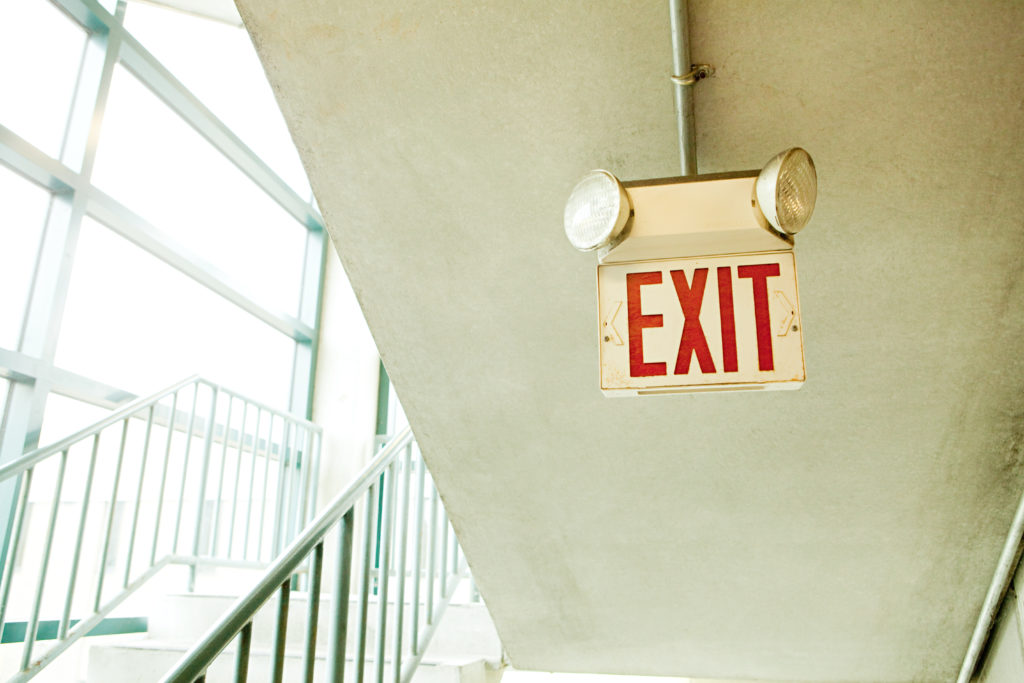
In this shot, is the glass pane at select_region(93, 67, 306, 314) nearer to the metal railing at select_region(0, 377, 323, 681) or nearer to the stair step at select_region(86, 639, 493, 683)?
the metal railing at select_region(0, 377, 323, 681)

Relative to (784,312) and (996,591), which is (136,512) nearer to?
(784,312)

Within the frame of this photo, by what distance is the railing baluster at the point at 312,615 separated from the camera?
1.56 meters

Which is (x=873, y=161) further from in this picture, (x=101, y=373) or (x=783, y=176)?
(x=101, y=373)

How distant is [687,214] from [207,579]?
13.7ft

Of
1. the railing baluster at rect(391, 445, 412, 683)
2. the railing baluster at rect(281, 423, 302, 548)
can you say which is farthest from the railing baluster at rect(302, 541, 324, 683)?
the railing baluster at rect(281, 423, 302, 548)

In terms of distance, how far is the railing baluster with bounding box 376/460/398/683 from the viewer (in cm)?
191

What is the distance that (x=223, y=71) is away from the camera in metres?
4.70

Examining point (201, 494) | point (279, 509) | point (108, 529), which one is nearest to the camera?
point (108, 529)

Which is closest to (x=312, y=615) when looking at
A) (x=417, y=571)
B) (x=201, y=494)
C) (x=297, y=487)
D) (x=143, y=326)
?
(x=417, y=571)

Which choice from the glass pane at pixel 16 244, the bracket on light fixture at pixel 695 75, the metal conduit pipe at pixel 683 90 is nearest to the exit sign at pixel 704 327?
the metal conduit pipe at pixel 683 90

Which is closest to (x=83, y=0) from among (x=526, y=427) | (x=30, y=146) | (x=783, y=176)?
(x=30, y=146)

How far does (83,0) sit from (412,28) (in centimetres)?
275

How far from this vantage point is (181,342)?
412cm

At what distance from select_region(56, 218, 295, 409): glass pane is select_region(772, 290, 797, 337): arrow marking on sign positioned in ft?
9.19
